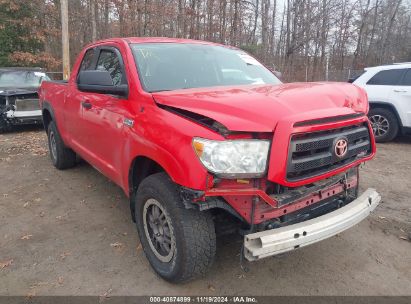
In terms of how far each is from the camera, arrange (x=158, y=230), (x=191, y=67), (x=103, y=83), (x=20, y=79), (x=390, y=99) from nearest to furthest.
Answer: (x=158, y=230), (x=103, y=83), (x=191, y=67), (x=390, y=99), (x=20, y=79)

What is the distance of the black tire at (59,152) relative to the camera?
19.4 ft

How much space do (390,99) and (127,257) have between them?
22.9ft

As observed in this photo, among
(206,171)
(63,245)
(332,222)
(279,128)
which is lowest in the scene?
(63,245)

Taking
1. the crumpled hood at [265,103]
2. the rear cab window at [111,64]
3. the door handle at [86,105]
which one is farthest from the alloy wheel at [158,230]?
the door handle at [86,105]

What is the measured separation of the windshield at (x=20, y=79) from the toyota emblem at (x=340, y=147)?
9.76m

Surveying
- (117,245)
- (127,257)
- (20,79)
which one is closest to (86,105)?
(117,245)

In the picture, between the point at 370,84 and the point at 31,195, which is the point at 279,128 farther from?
the point at 370,84

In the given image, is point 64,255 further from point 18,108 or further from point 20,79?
point 20,79

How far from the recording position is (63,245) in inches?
146

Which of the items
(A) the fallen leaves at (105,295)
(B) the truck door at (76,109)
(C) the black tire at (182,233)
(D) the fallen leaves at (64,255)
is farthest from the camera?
(B) the truck door at (76,109)

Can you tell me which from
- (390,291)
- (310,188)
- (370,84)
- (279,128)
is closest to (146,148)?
(279,128)

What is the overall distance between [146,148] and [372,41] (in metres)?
36.1

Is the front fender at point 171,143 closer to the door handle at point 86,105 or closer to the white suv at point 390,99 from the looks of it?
the door handle at point 86,105

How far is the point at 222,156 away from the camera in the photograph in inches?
96.8
